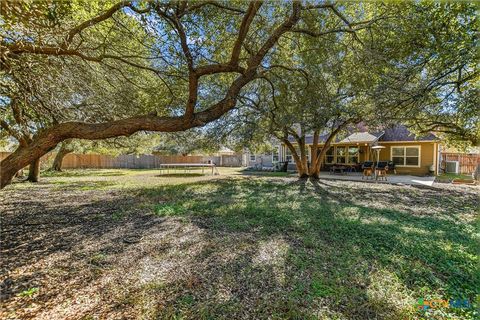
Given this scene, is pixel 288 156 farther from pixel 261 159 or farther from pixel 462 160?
pixel 462 160

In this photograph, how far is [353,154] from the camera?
17.8 metres

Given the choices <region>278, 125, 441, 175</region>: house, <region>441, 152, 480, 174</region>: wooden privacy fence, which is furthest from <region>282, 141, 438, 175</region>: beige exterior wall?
<region>441, 152, 480, 174</region>: wooden privacy fence

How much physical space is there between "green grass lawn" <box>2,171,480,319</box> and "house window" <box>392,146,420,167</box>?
37.3 feet

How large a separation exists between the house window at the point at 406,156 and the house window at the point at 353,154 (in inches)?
93.7

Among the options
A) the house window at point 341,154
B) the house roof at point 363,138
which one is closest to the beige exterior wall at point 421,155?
the house roof at point 363,138

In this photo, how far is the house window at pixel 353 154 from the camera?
17.6 metres

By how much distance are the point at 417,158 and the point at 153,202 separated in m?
17.1

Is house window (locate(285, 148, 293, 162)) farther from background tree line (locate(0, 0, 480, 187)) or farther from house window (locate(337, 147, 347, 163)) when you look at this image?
background tree line (locate(0, 0, 480, 187))

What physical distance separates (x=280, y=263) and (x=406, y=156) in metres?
17.1

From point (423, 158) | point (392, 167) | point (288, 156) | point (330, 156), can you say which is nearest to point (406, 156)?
point (423, 158)

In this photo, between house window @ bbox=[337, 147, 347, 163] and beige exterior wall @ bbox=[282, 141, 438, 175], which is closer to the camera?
beige exterior wall @ bbox=[282, 141, 438, 175]

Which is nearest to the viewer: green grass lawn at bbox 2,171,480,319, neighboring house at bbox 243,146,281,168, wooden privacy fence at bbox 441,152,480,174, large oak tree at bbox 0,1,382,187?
green grass lawn at bbox 2,171,480,319

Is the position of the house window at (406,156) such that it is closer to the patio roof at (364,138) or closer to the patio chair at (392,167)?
the patio chair at (392,167)

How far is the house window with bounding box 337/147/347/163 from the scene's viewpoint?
716 inches
